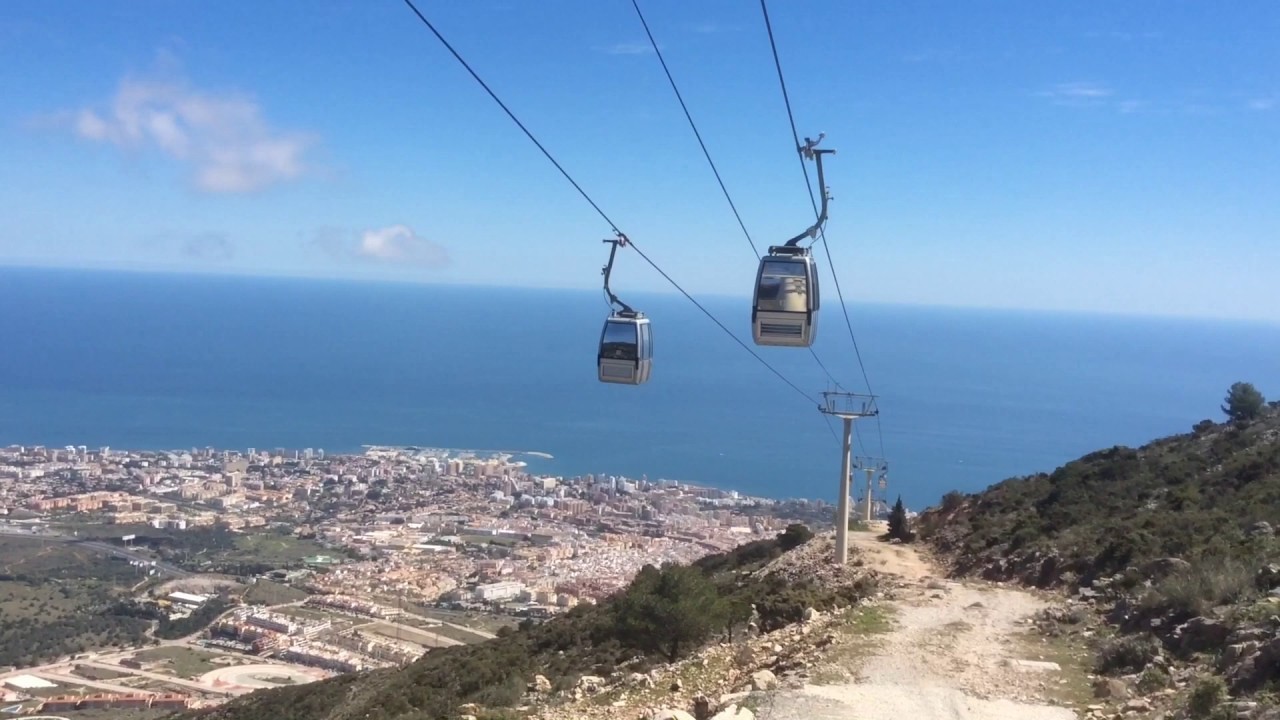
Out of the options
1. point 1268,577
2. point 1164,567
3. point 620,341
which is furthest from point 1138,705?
point 620,341

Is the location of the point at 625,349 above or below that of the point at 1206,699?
Result: above

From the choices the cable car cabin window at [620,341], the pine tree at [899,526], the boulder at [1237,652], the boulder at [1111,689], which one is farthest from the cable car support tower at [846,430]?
the boulder at [1237,652]

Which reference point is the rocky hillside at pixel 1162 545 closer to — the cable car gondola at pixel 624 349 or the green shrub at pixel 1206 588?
the green shrub at pixel 1206 588

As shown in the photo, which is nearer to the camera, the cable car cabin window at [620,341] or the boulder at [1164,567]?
the cable car cabin window at [620,341]

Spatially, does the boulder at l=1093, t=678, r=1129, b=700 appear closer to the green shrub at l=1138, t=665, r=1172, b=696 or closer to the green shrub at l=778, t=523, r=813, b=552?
the green shrub at l=1138, t=665, r=1172, b=696

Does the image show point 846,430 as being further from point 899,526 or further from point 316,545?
point 316,545

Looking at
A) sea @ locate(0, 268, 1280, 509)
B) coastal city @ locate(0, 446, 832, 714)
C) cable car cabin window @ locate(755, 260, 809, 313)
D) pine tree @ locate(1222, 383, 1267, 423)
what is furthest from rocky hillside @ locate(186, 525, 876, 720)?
sea @ locate(0, 268, 1280, 509)
